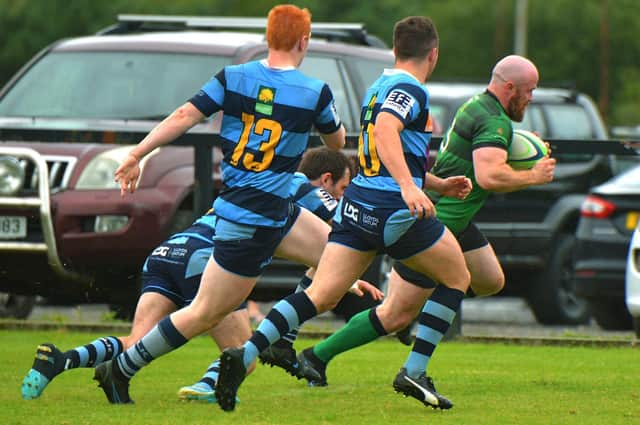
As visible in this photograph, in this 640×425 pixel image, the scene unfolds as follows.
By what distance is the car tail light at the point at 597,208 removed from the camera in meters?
14.6

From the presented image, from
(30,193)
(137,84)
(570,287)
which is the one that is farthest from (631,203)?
(30,193)

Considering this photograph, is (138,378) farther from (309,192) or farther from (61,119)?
(61,119)

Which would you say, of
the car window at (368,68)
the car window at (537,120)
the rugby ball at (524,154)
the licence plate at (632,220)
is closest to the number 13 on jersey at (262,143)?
the rugby ball at (524,154)

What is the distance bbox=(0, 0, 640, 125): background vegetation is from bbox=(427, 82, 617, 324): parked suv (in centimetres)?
3869

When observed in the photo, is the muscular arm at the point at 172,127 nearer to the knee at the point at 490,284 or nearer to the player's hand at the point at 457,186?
the player's hand at the point at 457,186

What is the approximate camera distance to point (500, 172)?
845 centimetres

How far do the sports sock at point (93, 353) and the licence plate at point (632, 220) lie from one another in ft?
22.6

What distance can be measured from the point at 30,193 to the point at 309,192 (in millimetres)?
3335

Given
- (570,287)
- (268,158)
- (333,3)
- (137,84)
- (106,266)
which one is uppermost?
(268,158)

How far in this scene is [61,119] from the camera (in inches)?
505

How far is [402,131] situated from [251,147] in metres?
0.69

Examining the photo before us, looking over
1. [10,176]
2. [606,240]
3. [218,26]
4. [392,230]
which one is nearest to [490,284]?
[392,230]

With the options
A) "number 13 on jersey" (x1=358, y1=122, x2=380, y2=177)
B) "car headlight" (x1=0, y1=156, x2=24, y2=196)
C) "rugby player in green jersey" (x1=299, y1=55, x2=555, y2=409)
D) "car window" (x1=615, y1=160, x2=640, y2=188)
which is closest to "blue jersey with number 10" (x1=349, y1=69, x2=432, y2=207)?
"number 13 on jersey" (x1=358, y1=122, x2=380, y2=177)

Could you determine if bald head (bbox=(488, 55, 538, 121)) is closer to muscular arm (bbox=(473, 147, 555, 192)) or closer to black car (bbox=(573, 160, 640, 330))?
muscular arm (bbox=(473, 147, 555, 192))
